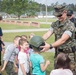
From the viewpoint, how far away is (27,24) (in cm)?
3647

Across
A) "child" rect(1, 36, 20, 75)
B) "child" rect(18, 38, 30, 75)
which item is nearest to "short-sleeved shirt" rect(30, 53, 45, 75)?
"child" rect(18, 38, 30, 75)

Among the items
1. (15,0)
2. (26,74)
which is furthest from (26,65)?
(15,0)

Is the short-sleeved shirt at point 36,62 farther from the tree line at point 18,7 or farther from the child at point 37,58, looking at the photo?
the tree line at point 18,7

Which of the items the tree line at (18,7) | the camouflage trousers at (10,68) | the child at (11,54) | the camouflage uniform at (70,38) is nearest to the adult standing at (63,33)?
the camouflage uniform at (70,38)

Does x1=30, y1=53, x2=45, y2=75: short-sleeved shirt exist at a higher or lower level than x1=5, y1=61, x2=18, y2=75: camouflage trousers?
higher

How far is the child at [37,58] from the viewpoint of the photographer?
425cm

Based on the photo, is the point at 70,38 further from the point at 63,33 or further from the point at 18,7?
the point at 18,7

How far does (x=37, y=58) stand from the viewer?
4.49m

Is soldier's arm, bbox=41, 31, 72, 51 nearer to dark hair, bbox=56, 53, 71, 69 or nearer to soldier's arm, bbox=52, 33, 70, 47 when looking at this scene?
soldier's arm, bbox=52, 33, 70, 47

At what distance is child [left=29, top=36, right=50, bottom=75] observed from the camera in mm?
4246


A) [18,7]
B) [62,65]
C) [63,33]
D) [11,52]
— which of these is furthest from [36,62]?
[18,7]

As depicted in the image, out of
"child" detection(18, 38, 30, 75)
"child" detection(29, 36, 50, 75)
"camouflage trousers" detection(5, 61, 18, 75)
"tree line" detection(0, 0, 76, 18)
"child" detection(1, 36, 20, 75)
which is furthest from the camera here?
"tree line" detection(0, 0, 76, 18)

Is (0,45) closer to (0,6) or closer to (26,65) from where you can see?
(26,65)

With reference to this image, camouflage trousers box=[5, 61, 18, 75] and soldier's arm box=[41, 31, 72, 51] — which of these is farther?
camouflage trousers box=[5, 61, 18, 75]
